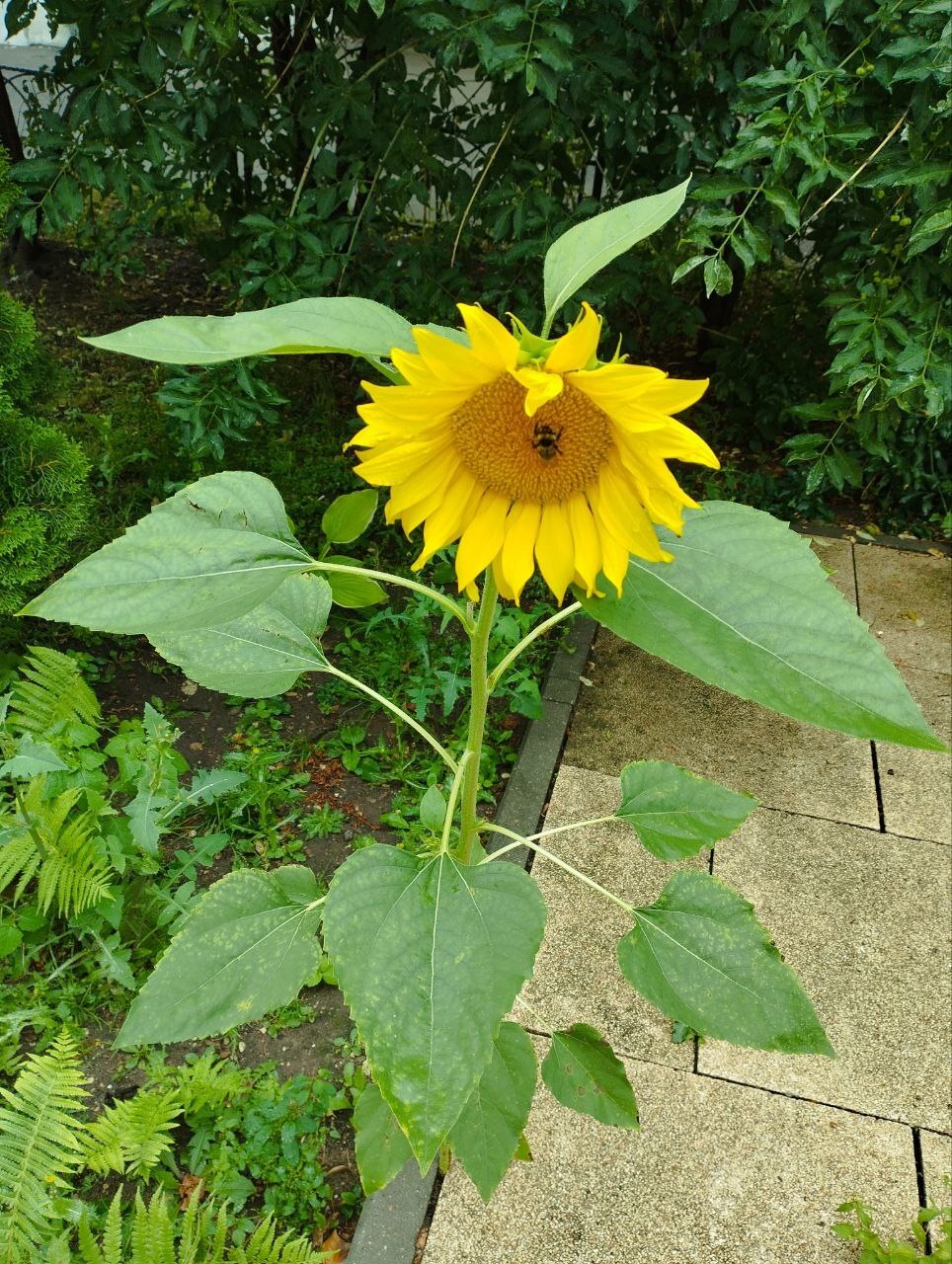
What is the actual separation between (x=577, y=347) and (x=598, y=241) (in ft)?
0.68

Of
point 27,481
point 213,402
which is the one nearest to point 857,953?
point 213,402

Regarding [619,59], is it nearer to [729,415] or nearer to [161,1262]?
[729,415]

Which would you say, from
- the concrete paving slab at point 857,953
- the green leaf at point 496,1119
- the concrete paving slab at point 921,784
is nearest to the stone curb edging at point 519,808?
the green leaf at point 496,1119

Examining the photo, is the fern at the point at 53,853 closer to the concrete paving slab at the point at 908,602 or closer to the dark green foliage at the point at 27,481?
the dark green foliage at the point at 27,481

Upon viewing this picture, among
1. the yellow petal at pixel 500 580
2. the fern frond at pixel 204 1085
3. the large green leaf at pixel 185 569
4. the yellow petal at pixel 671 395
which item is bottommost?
the fern frond at pixel 204 1085

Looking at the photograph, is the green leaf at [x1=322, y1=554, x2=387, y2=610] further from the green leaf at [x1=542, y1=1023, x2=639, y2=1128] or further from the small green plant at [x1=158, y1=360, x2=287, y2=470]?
the small green plant at [x1=158, y1=360, x2=287, y2=470]

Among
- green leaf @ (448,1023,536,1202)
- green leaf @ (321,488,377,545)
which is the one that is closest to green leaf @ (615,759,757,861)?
green leaf @ (448,1023,536,1202)

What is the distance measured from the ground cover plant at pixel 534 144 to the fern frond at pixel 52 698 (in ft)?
3.23

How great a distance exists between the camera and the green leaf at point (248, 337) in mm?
850

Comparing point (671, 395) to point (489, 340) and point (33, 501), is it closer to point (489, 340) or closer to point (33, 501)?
point (489, 340)

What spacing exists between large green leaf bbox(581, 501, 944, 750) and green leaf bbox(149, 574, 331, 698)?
2.15 ft

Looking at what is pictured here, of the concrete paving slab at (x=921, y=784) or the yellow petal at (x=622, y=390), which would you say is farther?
the concrete paving slab at (x=921, y=784)

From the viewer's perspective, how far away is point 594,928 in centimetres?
250

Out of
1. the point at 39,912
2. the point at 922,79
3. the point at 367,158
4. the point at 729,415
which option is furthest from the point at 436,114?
the point at 39,912
